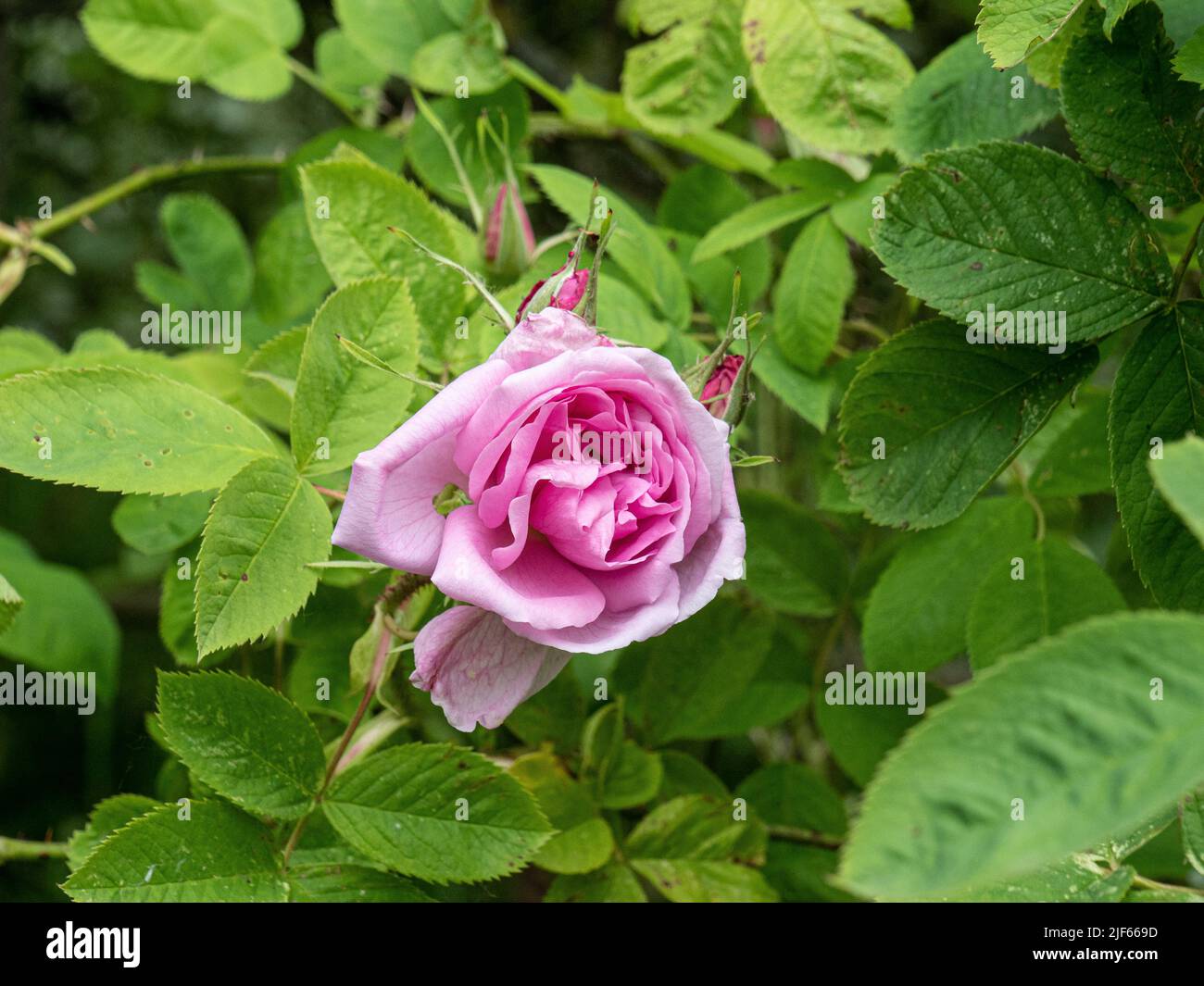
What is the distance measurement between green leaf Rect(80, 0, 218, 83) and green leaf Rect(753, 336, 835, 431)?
0.71 metres

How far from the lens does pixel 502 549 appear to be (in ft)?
1.89

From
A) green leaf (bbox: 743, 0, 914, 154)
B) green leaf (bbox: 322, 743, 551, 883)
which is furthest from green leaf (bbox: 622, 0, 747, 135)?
green leaf (bbox: 322, 743, 551, 883)

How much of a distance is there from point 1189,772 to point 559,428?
34 centimetres

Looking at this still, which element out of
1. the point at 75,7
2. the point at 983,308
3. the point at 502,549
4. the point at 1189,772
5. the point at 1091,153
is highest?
the point at 75,7

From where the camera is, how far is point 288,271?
3.62ft

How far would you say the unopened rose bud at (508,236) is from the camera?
34.5 inches

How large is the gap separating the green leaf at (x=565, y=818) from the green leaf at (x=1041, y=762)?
18.9 inches

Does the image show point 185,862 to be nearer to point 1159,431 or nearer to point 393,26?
point 1159,431

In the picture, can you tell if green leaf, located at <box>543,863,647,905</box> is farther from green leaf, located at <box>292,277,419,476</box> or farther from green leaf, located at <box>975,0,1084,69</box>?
green leaf, located at <box>975,0,1084,69</box>

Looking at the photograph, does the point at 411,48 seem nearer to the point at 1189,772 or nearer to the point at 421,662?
the point at 421,662

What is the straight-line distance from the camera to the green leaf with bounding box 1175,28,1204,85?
0.65 metres

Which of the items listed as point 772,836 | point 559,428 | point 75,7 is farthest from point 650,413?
point 75,7

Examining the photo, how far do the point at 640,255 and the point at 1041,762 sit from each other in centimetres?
62

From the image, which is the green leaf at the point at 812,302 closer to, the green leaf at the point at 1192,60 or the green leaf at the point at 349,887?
the green leaf at the point at 1192,60
